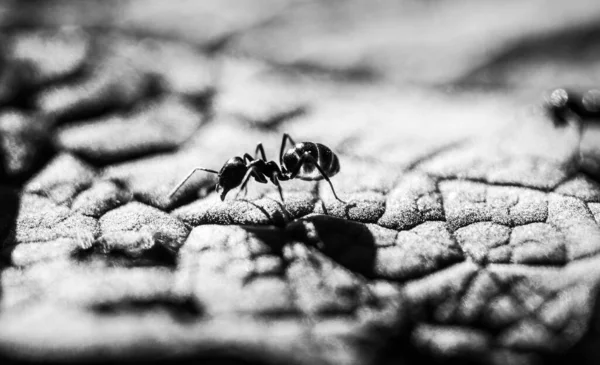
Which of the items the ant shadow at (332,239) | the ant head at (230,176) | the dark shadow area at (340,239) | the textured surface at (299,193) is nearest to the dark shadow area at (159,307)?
the textured surface at (299,193)

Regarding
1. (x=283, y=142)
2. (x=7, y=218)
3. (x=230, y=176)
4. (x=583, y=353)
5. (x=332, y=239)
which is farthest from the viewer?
(x=283, y=142)

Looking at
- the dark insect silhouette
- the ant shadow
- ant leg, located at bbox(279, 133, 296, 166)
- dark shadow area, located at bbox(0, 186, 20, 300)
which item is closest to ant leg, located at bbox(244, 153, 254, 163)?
ant leg, located at bbox(279, 133, 296, 166)

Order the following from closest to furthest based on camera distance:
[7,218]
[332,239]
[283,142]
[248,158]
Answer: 1. [332,239]
2. [7,218]
3. [248,158]
4. [283,142]

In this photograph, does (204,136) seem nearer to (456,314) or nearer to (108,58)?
(108,58)

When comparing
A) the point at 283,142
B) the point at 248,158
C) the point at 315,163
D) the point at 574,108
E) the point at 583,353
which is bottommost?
the point at 583,353

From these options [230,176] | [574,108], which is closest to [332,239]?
[230,176]

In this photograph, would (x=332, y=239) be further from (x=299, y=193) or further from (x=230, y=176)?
(x=230, y=176)

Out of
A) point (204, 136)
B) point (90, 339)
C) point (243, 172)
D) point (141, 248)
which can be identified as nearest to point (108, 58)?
point (204, 136)

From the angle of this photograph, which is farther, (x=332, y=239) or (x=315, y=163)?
(x=315, y=163)
